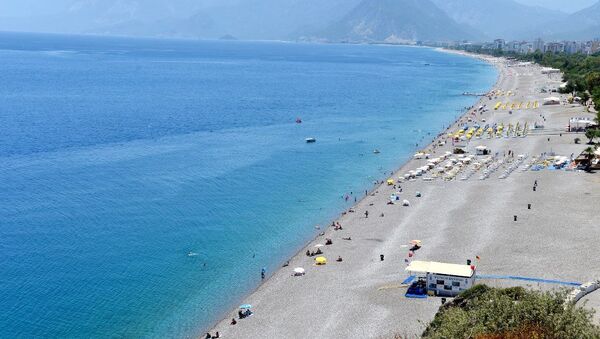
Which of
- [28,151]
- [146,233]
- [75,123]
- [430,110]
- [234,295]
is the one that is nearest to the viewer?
[234,295]

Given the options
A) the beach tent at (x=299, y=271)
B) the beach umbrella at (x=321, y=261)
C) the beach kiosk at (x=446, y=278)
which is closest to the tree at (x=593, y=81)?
the beach umbrella at (x=321, y=261)

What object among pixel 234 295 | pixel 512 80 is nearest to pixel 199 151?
pixel 234 295

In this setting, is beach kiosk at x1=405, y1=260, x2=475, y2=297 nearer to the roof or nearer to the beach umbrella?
the roof

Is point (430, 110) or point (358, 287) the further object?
point (430, 110)

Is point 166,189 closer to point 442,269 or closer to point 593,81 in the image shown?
point 442,269

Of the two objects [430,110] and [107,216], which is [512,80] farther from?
[107,216]

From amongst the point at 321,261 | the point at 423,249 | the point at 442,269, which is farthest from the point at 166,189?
the point at 442,269

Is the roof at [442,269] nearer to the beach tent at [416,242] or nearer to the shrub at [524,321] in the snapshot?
the beach tent at [416,242]
